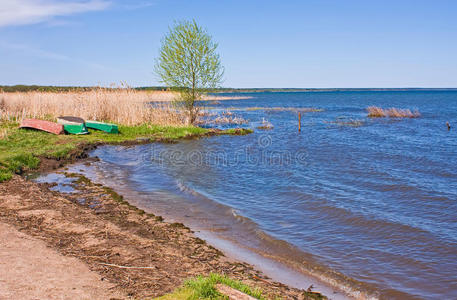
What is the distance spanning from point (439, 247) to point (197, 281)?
5838 mm

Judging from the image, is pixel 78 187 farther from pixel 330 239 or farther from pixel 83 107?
pixel 83 107

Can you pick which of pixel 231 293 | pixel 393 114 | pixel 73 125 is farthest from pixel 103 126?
pixel 393 114

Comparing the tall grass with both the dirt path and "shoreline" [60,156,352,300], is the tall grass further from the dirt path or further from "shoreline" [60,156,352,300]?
the dirt path

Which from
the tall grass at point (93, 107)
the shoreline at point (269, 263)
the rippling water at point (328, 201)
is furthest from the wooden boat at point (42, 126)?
the shoreline at point (269, 263)

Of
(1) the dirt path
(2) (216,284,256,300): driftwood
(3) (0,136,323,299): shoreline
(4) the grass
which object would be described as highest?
(4) the grass

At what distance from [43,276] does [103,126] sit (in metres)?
18.9

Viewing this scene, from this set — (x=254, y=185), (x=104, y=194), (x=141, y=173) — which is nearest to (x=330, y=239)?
(x=254, y=185)

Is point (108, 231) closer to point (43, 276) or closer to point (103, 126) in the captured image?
point (43, 276)

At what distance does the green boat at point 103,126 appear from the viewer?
2262cm

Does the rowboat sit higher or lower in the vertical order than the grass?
higher

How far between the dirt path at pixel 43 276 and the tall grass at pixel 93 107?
20.6 metres

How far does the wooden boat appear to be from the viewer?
20406 mm

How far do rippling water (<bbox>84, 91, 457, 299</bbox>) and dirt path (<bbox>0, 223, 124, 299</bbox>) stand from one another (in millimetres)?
3555

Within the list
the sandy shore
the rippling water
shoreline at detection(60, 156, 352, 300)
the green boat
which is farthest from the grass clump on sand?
the green boat
